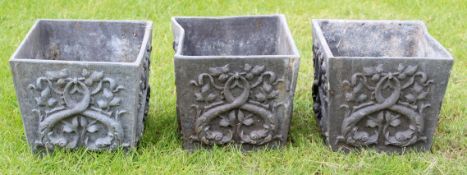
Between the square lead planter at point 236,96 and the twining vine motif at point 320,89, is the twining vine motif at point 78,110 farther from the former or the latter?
the twining vine motif at point 320,89

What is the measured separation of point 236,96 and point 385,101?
57cm

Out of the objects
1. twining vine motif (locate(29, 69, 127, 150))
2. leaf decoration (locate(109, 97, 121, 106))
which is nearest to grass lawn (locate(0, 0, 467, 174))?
twining vine motif (locate(29, 69, 127, 150))

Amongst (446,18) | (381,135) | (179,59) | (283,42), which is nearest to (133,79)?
(179,59)

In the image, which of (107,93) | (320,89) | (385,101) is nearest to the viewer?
(107,93)

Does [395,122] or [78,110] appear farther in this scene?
[395,122]

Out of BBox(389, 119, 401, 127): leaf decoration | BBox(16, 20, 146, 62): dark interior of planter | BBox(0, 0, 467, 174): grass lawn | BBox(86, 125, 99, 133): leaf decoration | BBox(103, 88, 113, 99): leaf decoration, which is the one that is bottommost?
BBox(0, 0, 467, 174): grass lawn

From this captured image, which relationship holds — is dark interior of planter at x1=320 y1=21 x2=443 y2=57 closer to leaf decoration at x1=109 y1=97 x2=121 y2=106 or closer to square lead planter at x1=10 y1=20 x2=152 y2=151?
square lead planter at x1=10 y1=20 x2=152 y2=151

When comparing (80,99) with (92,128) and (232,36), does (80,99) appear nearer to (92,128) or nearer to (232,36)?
(92,128)

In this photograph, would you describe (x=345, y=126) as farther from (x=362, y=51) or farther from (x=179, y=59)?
(x=179, y=59)

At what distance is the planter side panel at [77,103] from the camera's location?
7.32ft

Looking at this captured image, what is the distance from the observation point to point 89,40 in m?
2.77

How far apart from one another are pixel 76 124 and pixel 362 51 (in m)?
1.32

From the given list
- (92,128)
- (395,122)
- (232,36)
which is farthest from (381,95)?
(92,128)

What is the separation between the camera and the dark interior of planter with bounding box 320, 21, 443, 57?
277 cm
